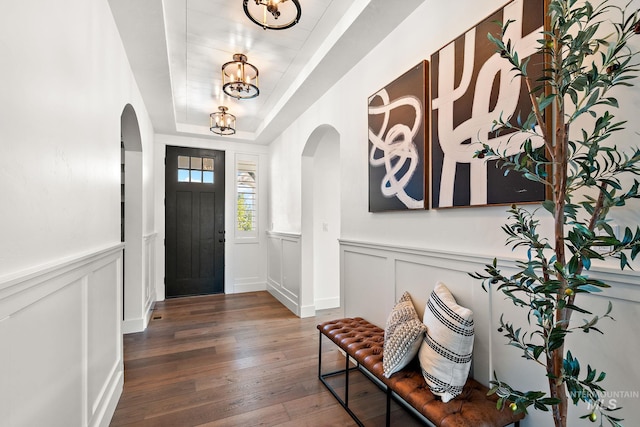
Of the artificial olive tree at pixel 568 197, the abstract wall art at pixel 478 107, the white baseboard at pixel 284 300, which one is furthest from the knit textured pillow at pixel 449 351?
the white baseboard at pixel 284 300

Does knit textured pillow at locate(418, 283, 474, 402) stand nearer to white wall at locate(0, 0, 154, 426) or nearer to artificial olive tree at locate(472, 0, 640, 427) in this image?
artificial olive tree at locate(472, 0, 640, 427)

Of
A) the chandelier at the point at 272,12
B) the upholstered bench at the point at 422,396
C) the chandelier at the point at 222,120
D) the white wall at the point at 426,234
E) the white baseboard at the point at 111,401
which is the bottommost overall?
the white baseboard at the point at 111,401

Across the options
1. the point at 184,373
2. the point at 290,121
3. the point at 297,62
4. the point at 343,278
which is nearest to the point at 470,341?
the point at 343,278

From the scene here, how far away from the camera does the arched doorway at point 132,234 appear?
3.37m

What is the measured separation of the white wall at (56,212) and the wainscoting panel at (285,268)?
93.5 inches

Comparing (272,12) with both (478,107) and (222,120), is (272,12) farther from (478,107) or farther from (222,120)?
(222,120)

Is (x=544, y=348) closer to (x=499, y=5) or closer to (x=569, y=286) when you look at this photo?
(x=569, y=286)

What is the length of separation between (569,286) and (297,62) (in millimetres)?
2897

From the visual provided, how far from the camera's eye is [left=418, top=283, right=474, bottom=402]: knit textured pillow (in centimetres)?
147

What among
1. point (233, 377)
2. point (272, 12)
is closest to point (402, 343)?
point (233, 377)

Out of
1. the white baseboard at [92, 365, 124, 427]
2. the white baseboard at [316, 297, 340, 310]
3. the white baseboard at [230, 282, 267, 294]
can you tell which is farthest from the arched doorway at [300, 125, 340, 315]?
the white baseboard at [92, 365, 124, 427]

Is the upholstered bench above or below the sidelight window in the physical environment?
below

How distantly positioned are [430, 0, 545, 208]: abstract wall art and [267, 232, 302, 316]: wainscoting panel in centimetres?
267

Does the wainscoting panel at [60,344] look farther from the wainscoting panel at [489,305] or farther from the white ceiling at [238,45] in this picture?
the wainscoting panel at [489,305]
